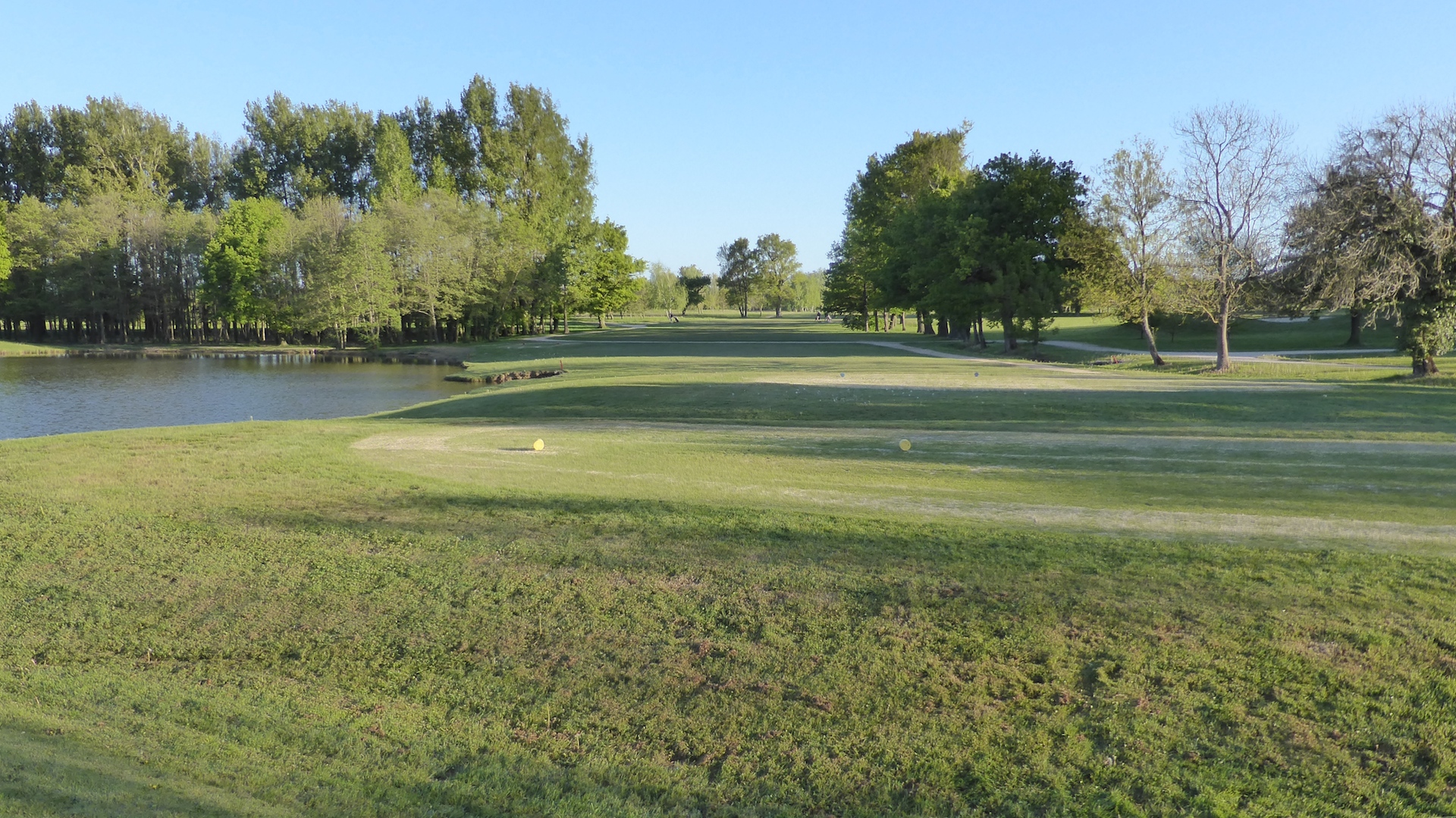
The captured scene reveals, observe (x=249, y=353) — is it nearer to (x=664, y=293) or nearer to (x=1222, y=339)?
(x=1222, y=339)

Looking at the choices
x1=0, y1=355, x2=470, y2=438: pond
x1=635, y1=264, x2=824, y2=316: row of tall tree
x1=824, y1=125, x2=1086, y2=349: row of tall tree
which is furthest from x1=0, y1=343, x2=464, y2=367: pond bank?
x1=635, y1=264, x2=824, y2=316: row of tall tree

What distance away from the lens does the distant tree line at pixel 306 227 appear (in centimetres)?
7012

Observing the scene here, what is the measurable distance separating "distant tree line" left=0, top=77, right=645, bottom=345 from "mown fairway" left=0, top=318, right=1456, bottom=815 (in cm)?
5999

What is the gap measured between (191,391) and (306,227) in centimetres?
3663

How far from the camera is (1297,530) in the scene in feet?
30.0

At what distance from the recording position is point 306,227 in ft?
229

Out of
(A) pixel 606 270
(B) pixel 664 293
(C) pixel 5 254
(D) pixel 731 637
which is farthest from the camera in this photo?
(B) pixel 664 293

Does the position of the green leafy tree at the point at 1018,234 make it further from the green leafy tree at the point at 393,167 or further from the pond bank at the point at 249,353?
the green leafy tree at the point at 393,167

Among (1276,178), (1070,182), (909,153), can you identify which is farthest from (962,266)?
(909,153)

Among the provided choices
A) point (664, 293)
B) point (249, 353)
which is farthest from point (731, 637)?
point (664, 293)

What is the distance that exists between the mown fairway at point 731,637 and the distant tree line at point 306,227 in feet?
197

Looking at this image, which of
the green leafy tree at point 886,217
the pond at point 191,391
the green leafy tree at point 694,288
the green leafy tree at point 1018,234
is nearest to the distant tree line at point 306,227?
the pond at point 191,391

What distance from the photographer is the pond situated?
91.0 ft

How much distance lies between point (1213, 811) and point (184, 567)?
8593 mm
